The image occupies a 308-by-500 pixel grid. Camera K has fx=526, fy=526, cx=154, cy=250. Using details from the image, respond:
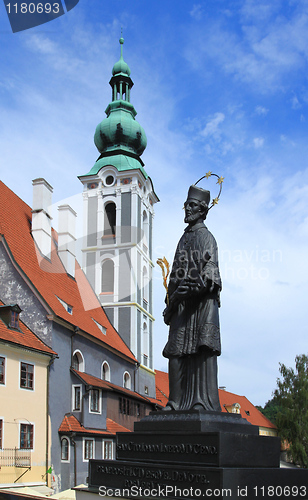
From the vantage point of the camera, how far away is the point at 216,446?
527cm

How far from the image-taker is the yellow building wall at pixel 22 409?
16.0 meters

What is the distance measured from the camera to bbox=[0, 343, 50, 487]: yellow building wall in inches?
628

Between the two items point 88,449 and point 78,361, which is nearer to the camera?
point 88,449

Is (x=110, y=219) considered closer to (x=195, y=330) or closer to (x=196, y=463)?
(x=195, y=330)

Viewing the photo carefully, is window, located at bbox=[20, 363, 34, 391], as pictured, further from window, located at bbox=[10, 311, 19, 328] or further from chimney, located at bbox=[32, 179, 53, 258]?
chimney, located at bbox=[32, 179, 53, 258]

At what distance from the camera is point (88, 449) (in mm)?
19781

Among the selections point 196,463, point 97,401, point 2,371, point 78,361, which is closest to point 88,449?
point 97,401

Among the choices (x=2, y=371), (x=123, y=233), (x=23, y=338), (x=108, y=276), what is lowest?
(x=2, y=371)

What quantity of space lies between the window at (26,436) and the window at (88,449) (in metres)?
3.02

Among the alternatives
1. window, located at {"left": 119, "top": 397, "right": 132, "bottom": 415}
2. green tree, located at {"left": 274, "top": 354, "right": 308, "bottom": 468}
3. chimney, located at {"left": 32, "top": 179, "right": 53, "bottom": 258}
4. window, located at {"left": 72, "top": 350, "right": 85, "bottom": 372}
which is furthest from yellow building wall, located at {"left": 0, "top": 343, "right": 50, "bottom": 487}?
green tree, located at {"left": 274, "top": 354, "right": 308, "bottom": 468}

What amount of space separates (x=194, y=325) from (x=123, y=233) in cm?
2880

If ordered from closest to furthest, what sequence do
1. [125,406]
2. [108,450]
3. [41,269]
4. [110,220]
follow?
[108,450] < [41,269] < [125,406] < [110,220]

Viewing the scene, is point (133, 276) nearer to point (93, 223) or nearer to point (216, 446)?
point (93, 223)

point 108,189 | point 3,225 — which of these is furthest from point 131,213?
point 3,225
